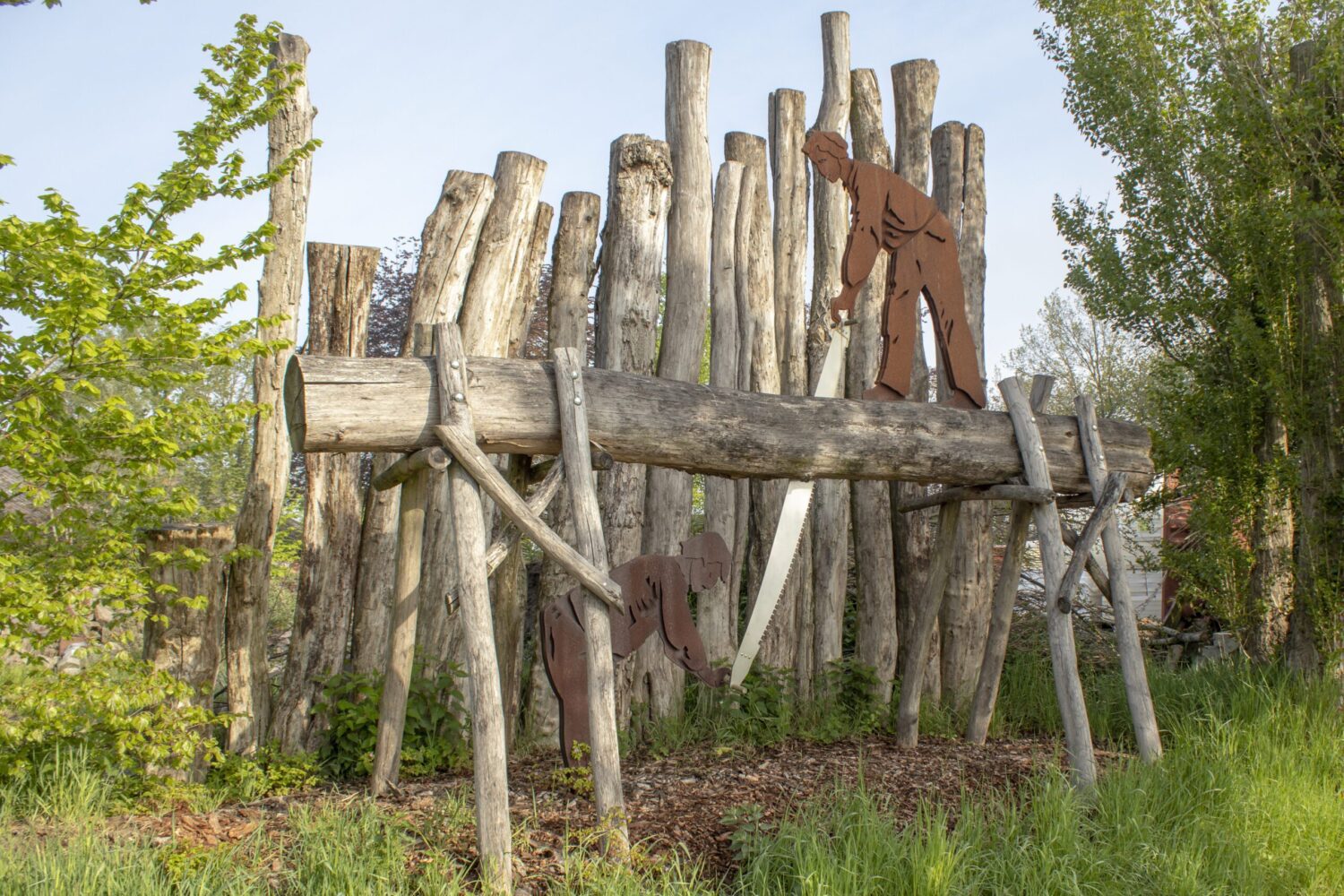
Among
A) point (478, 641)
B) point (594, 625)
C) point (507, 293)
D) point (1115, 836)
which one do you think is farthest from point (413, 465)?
point (1115, 836)

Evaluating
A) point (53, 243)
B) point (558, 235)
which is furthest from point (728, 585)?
point (53, 243)

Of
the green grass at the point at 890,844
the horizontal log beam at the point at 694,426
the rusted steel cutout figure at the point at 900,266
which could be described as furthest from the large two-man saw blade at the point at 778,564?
the green grass at the point at 890,844

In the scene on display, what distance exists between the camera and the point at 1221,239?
720cm

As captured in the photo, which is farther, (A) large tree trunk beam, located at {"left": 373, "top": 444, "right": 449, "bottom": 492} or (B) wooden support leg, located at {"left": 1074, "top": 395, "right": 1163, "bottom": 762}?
(B) wooden support leg, located at {"left": 1074, "top": 395, "right": 1163, "bottom": 762}

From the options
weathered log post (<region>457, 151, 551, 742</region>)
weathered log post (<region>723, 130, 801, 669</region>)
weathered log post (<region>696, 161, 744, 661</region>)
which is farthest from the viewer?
weathered log post (<region>723, 130, 801, 669</region>)

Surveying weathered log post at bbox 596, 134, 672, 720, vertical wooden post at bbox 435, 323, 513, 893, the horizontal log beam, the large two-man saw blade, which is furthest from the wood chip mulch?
the horizontal log beam

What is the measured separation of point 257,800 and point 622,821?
177cm

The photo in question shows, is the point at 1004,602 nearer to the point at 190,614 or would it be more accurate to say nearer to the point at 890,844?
the point at 890,844

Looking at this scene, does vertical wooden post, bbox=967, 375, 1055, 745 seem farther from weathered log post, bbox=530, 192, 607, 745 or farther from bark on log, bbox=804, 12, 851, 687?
weathered log post, bbox=530, 192, 607, 745

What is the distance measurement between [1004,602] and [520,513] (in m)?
3.03

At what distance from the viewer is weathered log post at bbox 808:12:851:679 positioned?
654cm

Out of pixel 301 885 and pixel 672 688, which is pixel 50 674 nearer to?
pixel 301 885

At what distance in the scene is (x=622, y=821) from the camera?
389cm

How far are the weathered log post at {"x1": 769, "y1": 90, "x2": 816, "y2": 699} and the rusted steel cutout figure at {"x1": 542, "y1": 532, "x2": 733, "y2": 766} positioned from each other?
1.34m
